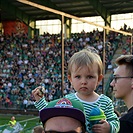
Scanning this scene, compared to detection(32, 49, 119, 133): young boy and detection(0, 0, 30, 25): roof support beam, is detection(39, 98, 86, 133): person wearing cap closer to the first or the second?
detection(32, 49, 119, 133): young boy

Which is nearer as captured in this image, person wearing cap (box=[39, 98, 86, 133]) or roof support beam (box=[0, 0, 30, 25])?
person wearing cap (box=[39, 98, 86, 133])

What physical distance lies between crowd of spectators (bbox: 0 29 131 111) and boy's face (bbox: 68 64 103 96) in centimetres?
1236

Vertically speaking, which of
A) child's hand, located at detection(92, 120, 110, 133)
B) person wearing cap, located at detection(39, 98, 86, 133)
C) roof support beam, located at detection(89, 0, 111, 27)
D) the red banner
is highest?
roof support beam, located at detection(89, 0, 111, 27)

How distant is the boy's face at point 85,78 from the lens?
1742 millimetres

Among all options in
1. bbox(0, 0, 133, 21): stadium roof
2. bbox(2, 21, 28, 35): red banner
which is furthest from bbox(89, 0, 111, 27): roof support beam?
bbox(2, 21, 28, 35): red banner

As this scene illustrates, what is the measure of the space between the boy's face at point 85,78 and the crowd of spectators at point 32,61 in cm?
1236

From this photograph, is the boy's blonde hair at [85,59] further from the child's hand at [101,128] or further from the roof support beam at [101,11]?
the roof support beam at [101,11]

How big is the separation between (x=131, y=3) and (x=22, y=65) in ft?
Result: 26.4

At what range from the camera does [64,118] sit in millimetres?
1226

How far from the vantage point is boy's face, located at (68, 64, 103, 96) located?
1742 millimetres

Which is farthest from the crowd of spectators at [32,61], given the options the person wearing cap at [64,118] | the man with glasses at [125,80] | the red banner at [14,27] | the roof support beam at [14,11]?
the person wearing cap at [64,118]

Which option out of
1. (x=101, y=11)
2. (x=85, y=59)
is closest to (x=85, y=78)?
(x=85, y=59)

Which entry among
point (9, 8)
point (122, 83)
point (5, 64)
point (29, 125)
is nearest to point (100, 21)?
point (9, 8)

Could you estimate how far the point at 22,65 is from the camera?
20125mm
